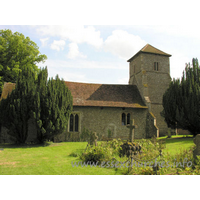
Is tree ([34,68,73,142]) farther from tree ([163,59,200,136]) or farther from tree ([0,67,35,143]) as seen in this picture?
tree ([163,59,200,136])

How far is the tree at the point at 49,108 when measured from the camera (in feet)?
46.5

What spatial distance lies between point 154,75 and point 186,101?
6815 millimetres

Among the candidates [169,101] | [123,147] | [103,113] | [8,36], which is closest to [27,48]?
[8,36]

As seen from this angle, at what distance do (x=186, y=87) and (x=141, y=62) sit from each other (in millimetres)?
6911

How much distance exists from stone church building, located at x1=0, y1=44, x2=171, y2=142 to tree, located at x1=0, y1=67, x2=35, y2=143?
2312 mm

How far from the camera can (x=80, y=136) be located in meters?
17.9

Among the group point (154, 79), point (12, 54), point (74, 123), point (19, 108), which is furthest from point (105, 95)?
point (12, 54)

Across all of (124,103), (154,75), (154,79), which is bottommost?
(124,103)

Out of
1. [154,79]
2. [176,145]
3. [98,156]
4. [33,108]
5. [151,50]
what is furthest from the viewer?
[151,50]

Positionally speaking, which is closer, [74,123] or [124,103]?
[74,123]

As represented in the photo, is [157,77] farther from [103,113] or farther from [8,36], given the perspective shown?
[8,36]

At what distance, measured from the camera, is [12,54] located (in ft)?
75.9

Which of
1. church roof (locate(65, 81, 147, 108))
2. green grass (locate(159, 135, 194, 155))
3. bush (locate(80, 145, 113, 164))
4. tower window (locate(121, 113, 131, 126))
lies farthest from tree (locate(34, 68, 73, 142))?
green grass (locate(159, 135, 194, 155))

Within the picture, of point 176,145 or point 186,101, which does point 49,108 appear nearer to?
point 176,145
